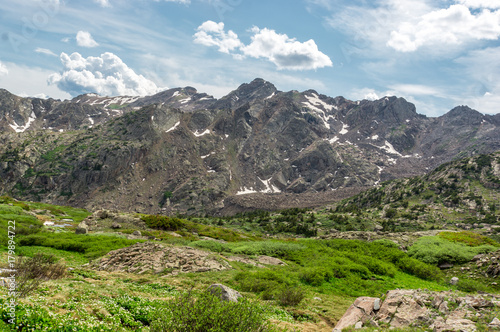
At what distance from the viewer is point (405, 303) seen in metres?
14.4

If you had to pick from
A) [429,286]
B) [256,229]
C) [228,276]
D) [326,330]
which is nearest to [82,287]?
[228,276]

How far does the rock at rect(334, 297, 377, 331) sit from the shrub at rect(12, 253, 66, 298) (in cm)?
1531

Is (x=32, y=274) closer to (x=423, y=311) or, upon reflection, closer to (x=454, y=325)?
(x=423, y=311)

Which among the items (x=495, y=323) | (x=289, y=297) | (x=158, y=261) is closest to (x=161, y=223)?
(x=158, y=261)

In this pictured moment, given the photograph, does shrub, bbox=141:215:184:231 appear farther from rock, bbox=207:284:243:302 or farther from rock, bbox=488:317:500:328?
rock, bbox=488:317:500:328

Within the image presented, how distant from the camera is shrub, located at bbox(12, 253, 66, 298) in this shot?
11.8 m

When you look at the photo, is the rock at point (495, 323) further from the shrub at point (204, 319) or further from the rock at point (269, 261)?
the rock at point (269, 261)

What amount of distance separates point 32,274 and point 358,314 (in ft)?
61.7

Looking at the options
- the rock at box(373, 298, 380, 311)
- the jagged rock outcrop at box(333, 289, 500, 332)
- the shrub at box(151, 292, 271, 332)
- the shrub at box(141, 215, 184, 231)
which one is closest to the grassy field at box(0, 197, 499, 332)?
the shrub at box(151, 292, 271, 332)

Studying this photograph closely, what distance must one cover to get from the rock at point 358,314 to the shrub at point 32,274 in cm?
1531

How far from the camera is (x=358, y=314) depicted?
14930 millimetres

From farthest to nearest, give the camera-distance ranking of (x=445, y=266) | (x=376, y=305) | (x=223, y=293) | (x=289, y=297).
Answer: (x=445, y=266) < (x=289, y=297) < (x=376, y=305) < (x=223, y=293)

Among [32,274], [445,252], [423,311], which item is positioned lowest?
[445,252]

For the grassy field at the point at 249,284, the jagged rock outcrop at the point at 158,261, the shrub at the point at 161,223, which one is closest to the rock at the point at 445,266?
the grassy field at the point at 249,284
